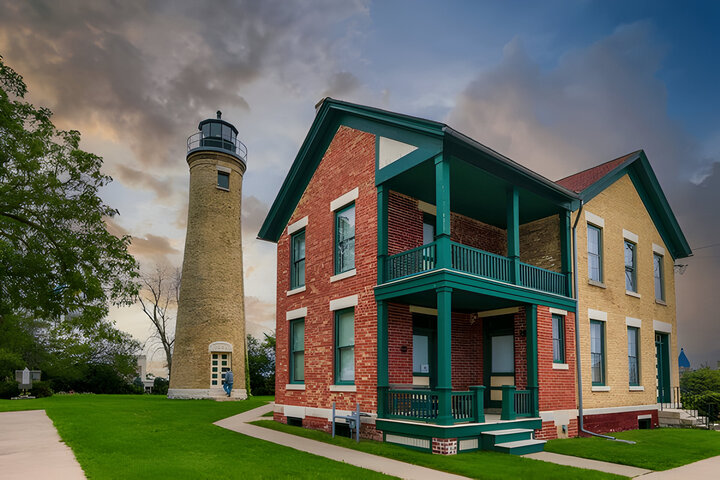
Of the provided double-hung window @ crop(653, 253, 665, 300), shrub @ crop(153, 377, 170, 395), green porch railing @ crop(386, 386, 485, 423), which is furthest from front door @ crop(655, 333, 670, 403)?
shrub @ crop(153, 377, 170, 395)

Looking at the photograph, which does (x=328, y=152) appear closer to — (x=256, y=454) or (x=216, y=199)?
(x=256, y=454)

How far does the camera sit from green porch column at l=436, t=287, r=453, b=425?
11070 millimetres

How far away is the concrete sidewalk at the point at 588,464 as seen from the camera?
9898 mm

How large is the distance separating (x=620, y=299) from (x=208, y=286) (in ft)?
70.4

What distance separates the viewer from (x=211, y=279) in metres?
31.2

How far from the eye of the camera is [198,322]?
3052 centimetres

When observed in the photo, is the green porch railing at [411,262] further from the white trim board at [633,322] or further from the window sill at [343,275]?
the white trim board at [633,322]

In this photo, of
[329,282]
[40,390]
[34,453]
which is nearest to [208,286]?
[40,390]

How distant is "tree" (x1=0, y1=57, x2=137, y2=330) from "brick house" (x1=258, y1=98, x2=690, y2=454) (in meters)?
5.36

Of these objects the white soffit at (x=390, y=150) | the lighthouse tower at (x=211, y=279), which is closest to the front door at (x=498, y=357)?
the white soffit at (x=390, y=150)

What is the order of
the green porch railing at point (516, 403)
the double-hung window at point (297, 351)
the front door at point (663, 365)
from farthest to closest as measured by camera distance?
the front door at point (663, 365), the double-hung window at point (297, 351), the green porch railing at point (516, 403)

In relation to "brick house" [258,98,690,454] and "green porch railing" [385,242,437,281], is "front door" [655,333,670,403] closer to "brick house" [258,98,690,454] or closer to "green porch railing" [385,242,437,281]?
"brick house" [258,98,690,454]

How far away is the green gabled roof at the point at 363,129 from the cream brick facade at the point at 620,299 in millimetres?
2397

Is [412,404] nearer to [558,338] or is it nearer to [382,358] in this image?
[382,358]
